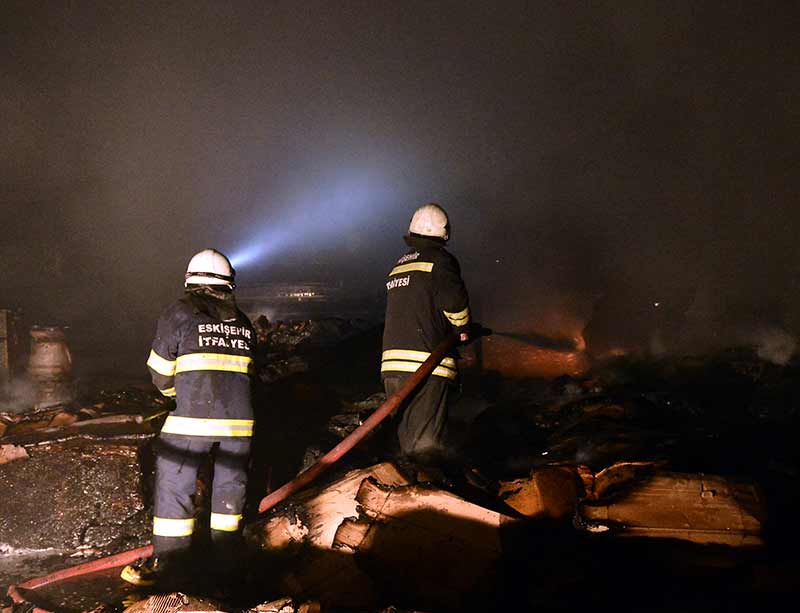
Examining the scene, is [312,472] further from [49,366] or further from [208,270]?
[49,366]

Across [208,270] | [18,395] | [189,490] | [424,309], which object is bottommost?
[18,395]

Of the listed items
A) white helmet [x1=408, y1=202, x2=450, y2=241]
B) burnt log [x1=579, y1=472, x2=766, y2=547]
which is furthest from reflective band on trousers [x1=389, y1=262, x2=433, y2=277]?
burnt log [x1=579, y1=472, x2=766, y2=547]

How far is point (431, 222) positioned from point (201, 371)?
1871mm

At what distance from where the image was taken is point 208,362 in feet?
10.6

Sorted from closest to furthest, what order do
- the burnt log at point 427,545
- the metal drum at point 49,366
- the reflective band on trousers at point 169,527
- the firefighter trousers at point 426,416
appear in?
the burnt log at point 427,545
the reflective band on trousers at point 169,527
the firefighter trousers at point 426,416
the metal drum at point 49,366

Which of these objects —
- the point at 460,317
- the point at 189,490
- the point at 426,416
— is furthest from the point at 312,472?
the point at 460,317

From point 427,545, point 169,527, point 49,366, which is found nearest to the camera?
point 427,545

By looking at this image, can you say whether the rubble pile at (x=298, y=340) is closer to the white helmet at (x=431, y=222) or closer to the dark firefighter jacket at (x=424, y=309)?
the dark firefighter jacket at (x=424, y=309)

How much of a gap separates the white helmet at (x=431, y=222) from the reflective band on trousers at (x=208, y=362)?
1569 mm

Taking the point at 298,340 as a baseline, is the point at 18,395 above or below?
below

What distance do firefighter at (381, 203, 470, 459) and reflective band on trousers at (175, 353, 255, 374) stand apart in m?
1.09

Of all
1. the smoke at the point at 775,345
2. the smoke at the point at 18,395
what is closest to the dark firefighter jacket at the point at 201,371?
the smoke at the point at 18,395

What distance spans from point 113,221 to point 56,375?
770 cm

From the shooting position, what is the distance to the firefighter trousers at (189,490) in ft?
10.2
